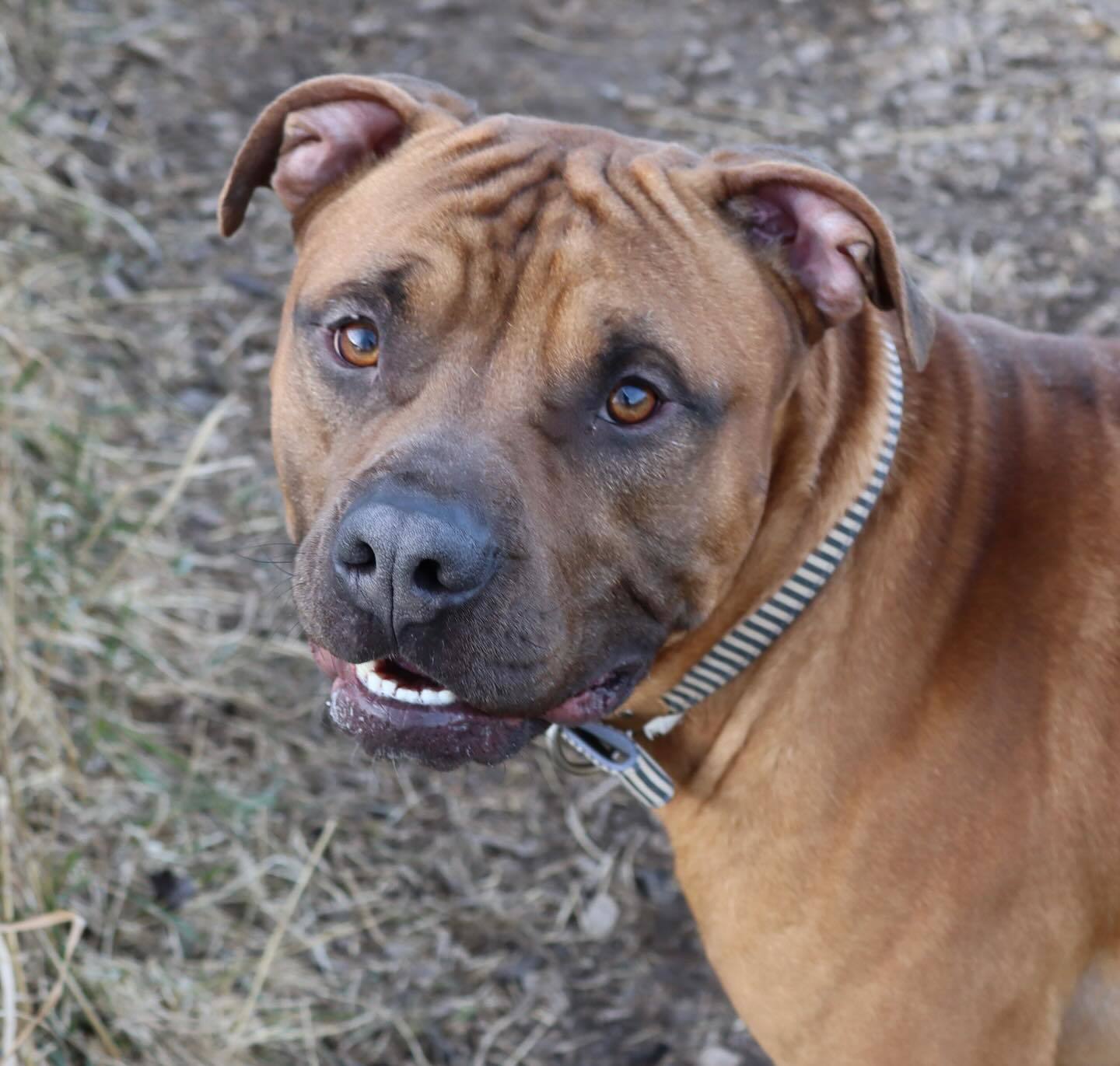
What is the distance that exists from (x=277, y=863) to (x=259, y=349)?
2.27 metres

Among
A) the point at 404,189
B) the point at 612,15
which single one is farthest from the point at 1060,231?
the point at 404,189

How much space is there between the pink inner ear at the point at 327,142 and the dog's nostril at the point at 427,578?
1.11m

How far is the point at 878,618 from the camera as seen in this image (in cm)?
279

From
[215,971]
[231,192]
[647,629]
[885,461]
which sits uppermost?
[231,192]

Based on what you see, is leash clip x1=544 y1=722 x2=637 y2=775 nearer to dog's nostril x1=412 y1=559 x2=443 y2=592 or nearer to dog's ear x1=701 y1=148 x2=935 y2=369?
dog's nostril x1=412 y1=559 x2=443 y2=592

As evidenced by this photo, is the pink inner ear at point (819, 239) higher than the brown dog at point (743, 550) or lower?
higher

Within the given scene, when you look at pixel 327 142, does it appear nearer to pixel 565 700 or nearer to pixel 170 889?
pixel 565 700

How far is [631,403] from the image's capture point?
8.46 feet

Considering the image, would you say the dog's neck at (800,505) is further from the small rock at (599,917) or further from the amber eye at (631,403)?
the small rock at (599,917)

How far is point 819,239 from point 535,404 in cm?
67

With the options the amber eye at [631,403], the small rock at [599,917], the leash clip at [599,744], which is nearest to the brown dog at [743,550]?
the amber eye at [631,403]

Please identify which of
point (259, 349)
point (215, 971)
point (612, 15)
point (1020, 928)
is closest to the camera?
point (1020, 928)

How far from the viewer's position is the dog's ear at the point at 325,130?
2924 millimetres

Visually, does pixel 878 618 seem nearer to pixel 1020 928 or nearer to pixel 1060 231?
pixel 1020 928
